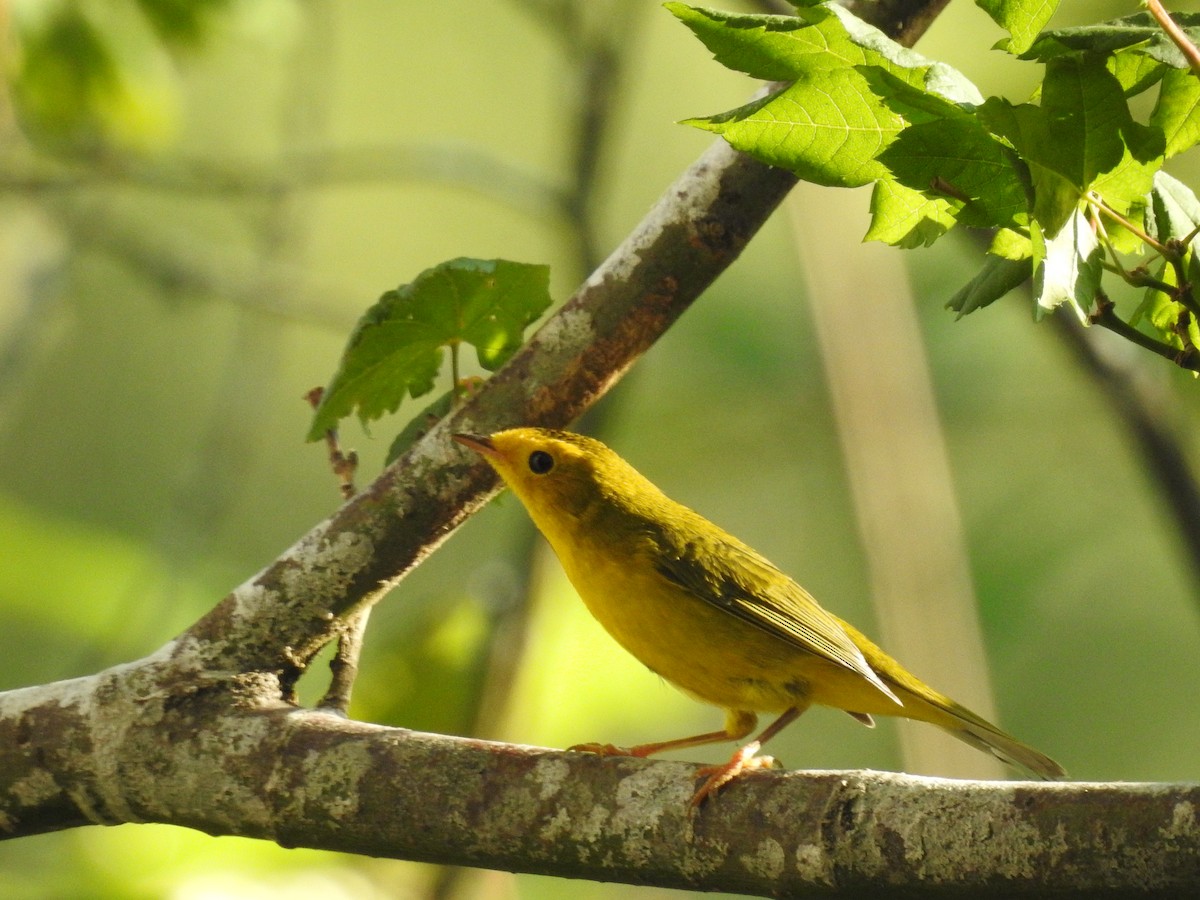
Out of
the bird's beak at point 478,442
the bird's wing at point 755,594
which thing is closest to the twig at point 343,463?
the bird's beak at point 478,442

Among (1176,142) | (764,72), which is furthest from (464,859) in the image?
(1176,142)

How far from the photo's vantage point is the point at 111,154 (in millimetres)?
6180

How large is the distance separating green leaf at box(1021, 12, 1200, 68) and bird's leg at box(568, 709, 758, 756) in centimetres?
144

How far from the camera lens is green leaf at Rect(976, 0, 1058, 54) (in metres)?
1.41

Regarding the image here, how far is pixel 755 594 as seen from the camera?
2.80 meters

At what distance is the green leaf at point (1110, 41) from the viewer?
1.36 m

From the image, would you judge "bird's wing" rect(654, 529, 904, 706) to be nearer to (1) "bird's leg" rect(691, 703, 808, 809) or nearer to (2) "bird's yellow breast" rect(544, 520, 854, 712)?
(2) "bird's yellow breast" rect(544, 520, 854, 712)

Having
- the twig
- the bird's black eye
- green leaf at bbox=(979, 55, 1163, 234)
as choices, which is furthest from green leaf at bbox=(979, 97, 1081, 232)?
the twig

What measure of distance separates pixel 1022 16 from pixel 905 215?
36cm

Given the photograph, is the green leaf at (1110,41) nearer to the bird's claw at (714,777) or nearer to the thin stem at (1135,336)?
the thin stem at (1135,336)

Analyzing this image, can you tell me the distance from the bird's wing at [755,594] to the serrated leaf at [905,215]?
1163 millimetres

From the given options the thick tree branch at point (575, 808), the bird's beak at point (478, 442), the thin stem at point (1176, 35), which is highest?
the bird's beak at point (478, 442)

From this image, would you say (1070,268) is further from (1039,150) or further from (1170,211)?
(1170,211)

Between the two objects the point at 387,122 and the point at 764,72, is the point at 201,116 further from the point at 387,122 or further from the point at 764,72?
the point at 764,72
